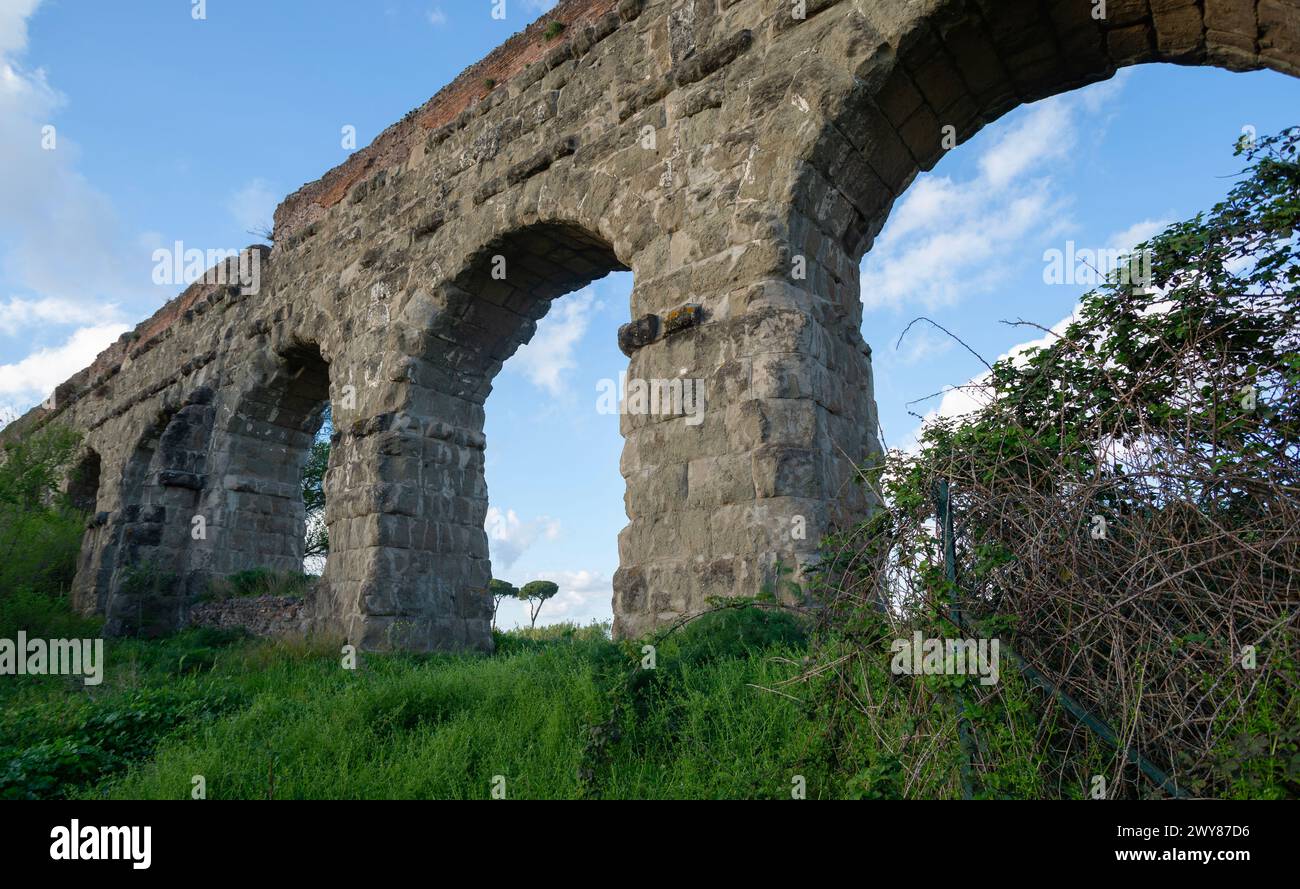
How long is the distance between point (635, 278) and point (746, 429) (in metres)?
1.69

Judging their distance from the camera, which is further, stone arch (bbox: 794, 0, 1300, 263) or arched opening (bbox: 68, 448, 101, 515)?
arched opening (bbox: 68, 448, 101, 515)

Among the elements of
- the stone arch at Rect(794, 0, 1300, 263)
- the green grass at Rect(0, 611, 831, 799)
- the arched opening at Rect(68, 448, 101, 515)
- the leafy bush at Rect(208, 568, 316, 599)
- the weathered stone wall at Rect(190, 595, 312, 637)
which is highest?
the stone arch at Rect(794, 0, 1300, 263)

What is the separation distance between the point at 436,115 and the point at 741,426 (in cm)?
598

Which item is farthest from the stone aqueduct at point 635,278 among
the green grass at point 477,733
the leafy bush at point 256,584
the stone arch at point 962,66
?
the green grass at point 477,733

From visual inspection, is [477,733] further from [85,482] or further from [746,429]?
[85,482]

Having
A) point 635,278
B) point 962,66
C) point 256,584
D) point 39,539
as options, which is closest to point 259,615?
point 256,584

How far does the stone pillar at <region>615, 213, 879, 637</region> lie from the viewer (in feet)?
16.0

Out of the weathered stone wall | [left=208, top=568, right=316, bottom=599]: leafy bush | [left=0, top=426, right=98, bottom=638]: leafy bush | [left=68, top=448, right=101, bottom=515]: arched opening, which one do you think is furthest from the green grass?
[left=68, top=448, right=101, bottom=515]: arched opening

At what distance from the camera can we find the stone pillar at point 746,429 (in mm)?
4887

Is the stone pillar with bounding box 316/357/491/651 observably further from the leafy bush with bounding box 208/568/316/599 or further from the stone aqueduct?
the leafy bush with bounding box 208/568/316/599

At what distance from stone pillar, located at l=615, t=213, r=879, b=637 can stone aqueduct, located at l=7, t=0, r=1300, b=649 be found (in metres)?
0.02

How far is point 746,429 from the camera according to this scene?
5.08 metres

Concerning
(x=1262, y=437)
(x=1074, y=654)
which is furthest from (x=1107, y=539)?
(x=1262, y=437)

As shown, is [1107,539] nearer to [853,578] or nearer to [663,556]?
[853,578]
